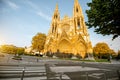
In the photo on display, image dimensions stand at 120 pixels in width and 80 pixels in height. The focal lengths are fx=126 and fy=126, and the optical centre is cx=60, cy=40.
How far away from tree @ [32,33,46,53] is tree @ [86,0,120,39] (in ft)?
141

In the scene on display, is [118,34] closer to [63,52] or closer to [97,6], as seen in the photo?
[97,6]

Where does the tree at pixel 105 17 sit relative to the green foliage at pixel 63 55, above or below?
above

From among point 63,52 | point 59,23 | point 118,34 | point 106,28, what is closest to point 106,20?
point 106,28

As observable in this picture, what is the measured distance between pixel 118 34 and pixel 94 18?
2.27m

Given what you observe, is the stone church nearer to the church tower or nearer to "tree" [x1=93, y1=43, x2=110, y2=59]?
the church tower

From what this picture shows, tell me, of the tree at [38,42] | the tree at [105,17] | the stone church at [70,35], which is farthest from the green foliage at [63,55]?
the tree at [105,17]

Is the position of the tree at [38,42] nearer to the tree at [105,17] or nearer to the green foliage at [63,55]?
the green foliage at [63,55]

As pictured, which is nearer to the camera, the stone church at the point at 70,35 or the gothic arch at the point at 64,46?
the stone church at the point at 70,35

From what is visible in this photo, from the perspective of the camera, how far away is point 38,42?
172 ft

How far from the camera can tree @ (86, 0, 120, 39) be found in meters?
7.98

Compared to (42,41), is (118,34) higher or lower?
lower

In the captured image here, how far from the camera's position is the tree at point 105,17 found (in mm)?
7984

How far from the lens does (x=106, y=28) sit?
946 centimetres

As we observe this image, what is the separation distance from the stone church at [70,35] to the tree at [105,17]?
34443mm
